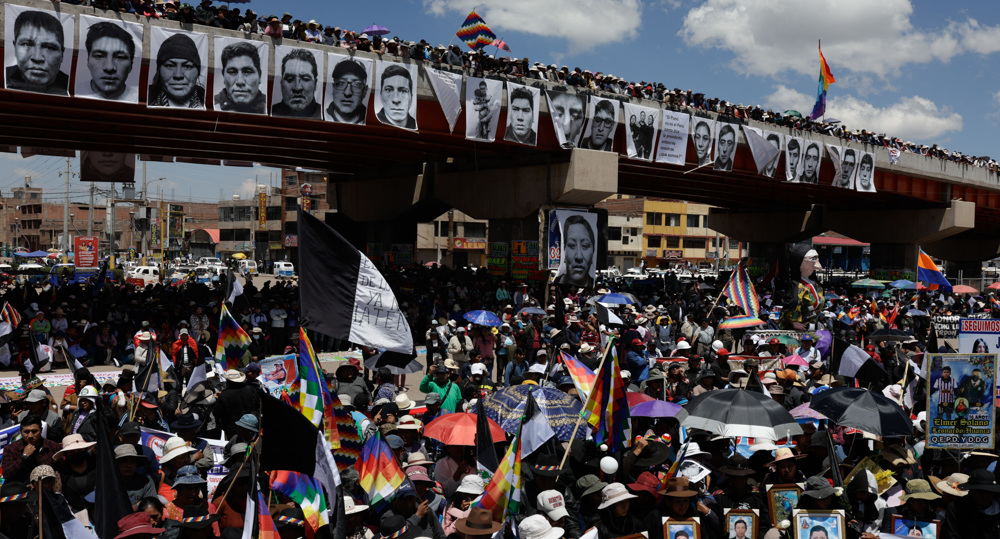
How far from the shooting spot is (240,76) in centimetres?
2138

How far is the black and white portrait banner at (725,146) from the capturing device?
3300 cm

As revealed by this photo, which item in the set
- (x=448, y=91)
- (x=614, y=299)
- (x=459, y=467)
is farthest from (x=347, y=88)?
(x=459, y=467)

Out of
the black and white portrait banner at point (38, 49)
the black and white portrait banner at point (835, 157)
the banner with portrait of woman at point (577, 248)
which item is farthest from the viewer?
the black and white portrait banner at point (835, 157)

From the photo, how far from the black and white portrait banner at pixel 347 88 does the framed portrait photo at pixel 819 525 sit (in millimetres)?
19144

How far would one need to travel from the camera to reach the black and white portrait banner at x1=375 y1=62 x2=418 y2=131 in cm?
2370

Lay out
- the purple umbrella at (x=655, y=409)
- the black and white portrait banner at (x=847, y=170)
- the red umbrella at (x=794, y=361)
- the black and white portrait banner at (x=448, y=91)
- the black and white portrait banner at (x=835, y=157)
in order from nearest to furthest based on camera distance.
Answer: the purple umbrella at (x=655, y=409), the red umbrella at (x=794, y=361), the black and white portrait banner at (x=448, y=91), the black and white portrait banner at (x=835, y=157), the black and white portrait banner at (x=847, y=170)

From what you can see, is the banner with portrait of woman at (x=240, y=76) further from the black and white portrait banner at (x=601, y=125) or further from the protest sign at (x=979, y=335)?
the protest sign at (x=979, y=335)

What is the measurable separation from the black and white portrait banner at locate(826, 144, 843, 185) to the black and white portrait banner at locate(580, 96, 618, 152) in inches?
577

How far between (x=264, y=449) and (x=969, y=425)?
6810 mm

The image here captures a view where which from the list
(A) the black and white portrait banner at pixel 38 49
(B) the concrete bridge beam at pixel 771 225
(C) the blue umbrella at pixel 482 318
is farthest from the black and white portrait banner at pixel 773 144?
(A) the black and white portrait banner at pixel 38 49

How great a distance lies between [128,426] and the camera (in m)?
7.41

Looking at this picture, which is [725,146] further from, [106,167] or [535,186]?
[106,167]

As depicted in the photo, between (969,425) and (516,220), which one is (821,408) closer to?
(969,425)

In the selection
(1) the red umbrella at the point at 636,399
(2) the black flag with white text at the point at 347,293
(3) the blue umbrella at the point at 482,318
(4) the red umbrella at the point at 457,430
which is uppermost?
(2) the black flag with white text at the point at 347,293
